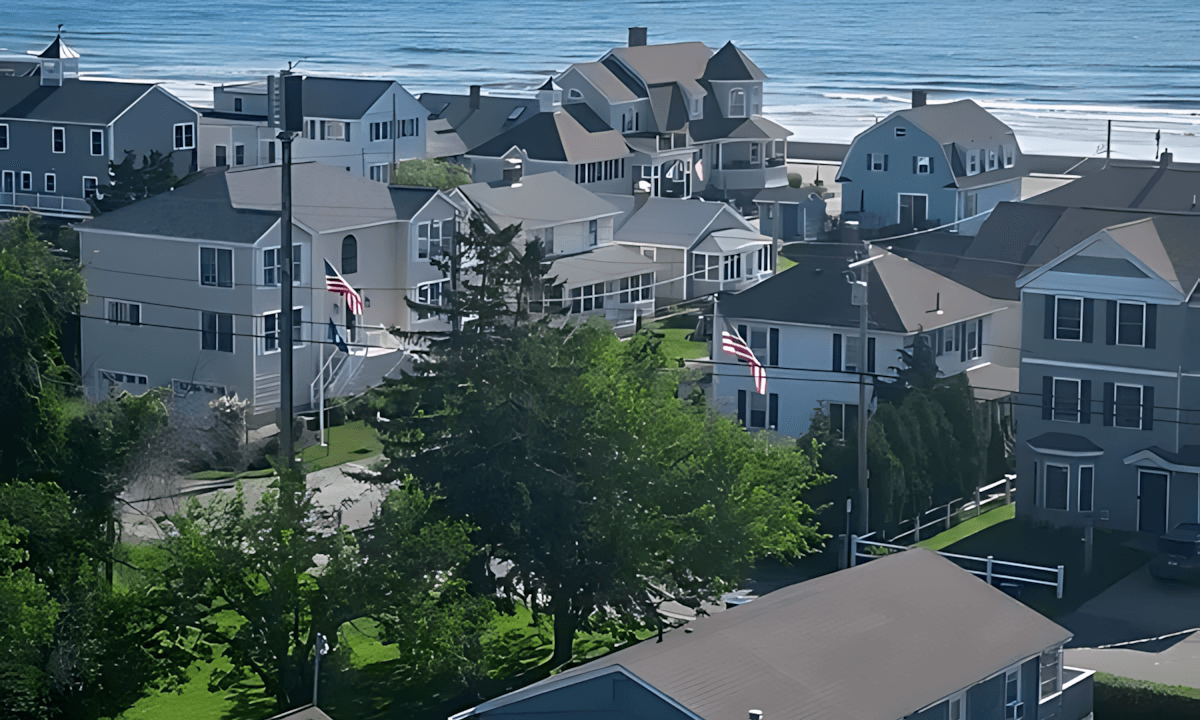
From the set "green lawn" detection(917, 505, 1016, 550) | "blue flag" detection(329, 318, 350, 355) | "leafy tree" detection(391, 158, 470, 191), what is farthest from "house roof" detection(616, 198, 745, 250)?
"green lawn" detection(917, 505, 1016, 550)

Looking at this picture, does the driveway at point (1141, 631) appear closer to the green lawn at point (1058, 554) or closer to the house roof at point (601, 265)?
the green lawn at point (1058, 554)

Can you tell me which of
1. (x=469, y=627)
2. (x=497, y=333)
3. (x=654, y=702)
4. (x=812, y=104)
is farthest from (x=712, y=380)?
(x=812, y=104)

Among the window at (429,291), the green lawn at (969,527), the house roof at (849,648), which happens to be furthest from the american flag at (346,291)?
the house roof at (849,648)

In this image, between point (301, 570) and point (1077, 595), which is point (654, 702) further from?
point (1077, 595)

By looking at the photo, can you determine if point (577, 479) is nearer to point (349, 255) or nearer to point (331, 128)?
Result: point (349, 255)

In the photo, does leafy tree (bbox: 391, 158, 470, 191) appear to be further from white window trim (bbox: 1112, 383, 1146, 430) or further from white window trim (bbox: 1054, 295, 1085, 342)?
white window trim (bbox: 1112, 383, 1146, 430)
